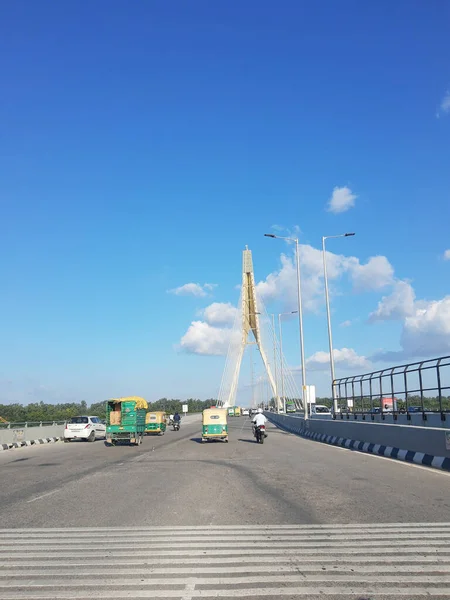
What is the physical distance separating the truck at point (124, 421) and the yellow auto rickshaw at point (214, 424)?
345 centimetres

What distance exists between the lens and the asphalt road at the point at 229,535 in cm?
539

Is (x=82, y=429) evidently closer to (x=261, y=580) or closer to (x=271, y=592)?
(x=261, y=580)

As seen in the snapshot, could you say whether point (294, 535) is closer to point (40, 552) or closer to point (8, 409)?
point (40, 552)

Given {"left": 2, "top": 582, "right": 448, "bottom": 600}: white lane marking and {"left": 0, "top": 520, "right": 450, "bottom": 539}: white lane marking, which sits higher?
{"left": 0, "top": 520, "right": 450, "bottom": 539}: white lane marking

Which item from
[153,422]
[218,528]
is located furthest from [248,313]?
[218,528]

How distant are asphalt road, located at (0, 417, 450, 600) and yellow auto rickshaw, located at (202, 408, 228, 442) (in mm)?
13531

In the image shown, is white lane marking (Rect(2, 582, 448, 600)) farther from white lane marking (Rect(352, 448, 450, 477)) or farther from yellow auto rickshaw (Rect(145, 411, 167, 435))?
yellow auto rickshaw (Rect(145, 411, 167, 435))

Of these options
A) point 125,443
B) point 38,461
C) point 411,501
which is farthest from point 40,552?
point 125,443

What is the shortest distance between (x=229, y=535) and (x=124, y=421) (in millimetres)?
21624

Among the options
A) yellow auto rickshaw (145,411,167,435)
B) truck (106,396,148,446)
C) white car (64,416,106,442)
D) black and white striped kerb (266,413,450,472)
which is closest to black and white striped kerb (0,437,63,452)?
white car (64,416,106,442)

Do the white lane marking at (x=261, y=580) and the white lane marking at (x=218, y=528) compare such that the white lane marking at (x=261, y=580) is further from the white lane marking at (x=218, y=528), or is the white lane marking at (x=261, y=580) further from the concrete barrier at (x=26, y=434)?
the concrete barrier at (x=26, y=434)

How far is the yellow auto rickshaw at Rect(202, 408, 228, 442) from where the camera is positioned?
1082 inches

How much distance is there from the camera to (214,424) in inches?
1088

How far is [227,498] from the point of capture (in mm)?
10359
